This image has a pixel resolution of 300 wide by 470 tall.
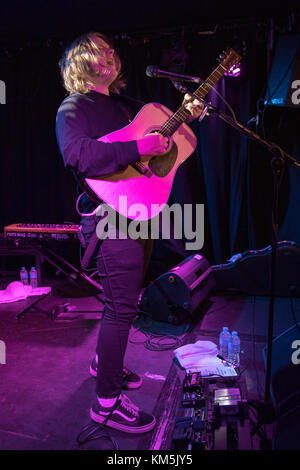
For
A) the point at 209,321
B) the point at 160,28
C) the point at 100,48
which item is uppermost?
the point at 160,28

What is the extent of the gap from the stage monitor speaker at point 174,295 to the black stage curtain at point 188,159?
1.32m

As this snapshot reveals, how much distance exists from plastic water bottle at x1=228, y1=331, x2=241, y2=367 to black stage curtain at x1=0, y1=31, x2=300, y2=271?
2130mm

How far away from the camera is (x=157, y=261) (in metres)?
5.14

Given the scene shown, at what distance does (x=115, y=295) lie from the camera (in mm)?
1848

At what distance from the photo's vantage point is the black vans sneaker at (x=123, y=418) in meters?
1.93

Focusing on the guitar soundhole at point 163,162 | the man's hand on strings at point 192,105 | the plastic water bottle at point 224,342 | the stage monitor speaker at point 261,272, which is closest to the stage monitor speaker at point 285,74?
the stage monitor speaker at point 261,272

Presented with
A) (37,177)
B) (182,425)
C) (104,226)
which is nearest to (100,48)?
(104,226)

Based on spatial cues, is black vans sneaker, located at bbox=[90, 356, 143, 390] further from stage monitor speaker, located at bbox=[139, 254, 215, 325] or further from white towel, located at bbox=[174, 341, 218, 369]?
stage monitor speaker, located at bbox=[139, 254, 215, 325]

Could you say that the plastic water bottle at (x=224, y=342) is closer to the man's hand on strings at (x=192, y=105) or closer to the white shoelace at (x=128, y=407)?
the white shoelace at (x=128, y=407)

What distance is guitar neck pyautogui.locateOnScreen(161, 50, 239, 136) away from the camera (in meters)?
2.13

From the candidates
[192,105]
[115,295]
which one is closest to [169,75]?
[192,105]

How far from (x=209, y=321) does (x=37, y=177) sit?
3.38m

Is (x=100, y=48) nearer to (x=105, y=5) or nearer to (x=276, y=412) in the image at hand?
(x=276, y=412)
